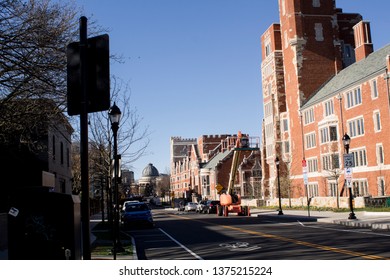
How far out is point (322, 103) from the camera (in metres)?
54.2

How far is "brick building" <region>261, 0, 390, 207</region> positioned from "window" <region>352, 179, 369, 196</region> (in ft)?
0.33

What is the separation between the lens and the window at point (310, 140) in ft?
185

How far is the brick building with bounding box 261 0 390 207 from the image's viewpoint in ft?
146

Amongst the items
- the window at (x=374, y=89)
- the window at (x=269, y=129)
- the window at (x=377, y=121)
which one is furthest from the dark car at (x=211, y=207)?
the window at (x=374, y=89)

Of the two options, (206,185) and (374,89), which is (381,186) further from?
(206,185)

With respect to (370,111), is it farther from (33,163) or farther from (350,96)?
(33,163)

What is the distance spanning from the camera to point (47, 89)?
13.5m

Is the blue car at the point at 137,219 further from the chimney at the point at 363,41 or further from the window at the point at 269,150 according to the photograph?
the window at the point at 269,150

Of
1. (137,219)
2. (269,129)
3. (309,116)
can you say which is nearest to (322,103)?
(309,116)

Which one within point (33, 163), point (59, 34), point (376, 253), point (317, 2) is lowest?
point (376, 253)

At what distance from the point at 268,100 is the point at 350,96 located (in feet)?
71.0

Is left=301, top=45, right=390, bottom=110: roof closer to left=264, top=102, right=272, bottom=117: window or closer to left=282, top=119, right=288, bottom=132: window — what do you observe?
left=282, top=119, right=288, bottom=132: window
